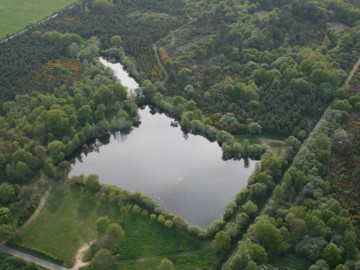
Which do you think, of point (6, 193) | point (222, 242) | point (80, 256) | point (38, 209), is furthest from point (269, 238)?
point (6, 193)

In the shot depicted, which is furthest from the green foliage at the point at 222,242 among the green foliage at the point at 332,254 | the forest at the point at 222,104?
the green foliage at the point at 332,254

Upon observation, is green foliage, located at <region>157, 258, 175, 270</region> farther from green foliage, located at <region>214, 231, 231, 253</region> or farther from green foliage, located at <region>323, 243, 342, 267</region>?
green foliage, located at <region>323, 243, 342, 267</region>

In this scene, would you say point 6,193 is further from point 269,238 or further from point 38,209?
point 269,238

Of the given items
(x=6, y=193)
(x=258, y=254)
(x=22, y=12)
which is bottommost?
(x=6, y=193)


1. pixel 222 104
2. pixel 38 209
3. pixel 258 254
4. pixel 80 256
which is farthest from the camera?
pixel 222 104

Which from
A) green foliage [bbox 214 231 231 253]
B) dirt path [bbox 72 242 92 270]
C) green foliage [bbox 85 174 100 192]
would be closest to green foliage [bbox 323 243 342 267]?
green foliage [bbox 214 231 231 253]

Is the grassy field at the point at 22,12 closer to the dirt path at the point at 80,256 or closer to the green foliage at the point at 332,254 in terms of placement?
the dirt path at the point at 80,256

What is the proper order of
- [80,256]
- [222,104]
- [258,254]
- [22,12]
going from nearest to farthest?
[258,254], [80,256], [222,104], [22,12]
